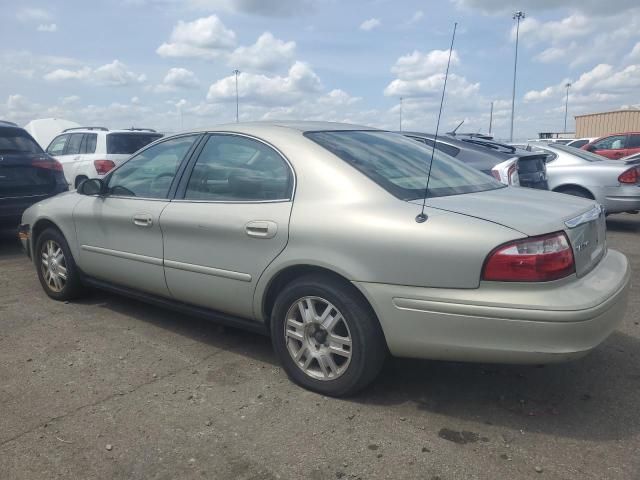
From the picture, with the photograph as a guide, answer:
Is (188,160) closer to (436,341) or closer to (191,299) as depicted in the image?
(191,299)

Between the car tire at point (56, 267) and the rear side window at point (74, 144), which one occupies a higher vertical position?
the rear side window at point (74, 144)

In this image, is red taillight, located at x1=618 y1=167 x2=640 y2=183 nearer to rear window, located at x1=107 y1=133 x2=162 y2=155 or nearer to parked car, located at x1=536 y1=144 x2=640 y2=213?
parked car, located at x1=536 y1=144 x2=640 y2=213

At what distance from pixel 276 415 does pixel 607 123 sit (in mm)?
39794

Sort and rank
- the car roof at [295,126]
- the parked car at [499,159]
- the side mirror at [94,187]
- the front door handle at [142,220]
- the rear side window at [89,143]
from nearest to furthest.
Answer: the car roof at [295,126] < the front door handle at [142,220] < the side mirror at [94,187] < the parked car at [499,159] < the rear side window at [89,143]

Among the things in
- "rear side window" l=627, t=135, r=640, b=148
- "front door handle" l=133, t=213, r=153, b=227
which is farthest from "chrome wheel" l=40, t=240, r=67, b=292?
"rear side window" l=627, t=135, r=640, b=148

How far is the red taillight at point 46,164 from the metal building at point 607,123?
35.2m

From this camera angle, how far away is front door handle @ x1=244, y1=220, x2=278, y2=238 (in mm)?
3295

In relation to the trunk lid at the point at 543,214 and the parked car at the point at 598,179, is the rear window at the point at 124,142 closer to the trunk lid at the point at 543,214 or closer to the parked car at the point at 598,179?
the parked car at the point at 598,179

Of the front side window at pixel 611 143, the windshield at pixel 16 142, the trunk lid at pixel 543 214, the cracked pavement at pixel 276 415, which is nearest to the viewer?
the cracked pavement at pixel 276 415

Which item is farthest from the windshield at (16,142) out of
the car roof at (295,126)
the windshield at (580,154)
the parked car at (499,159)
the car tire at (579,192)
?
the windshield at (580,154)

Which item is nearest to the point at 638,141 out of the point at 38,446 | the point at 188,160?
the point at 188,160

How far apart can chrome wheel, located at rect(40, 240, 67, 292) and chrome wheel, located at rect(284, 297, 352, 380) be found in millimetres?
2539

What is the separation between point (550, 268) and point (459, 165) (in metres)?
1.50

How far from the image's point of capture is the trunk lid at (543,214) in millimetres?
2795
